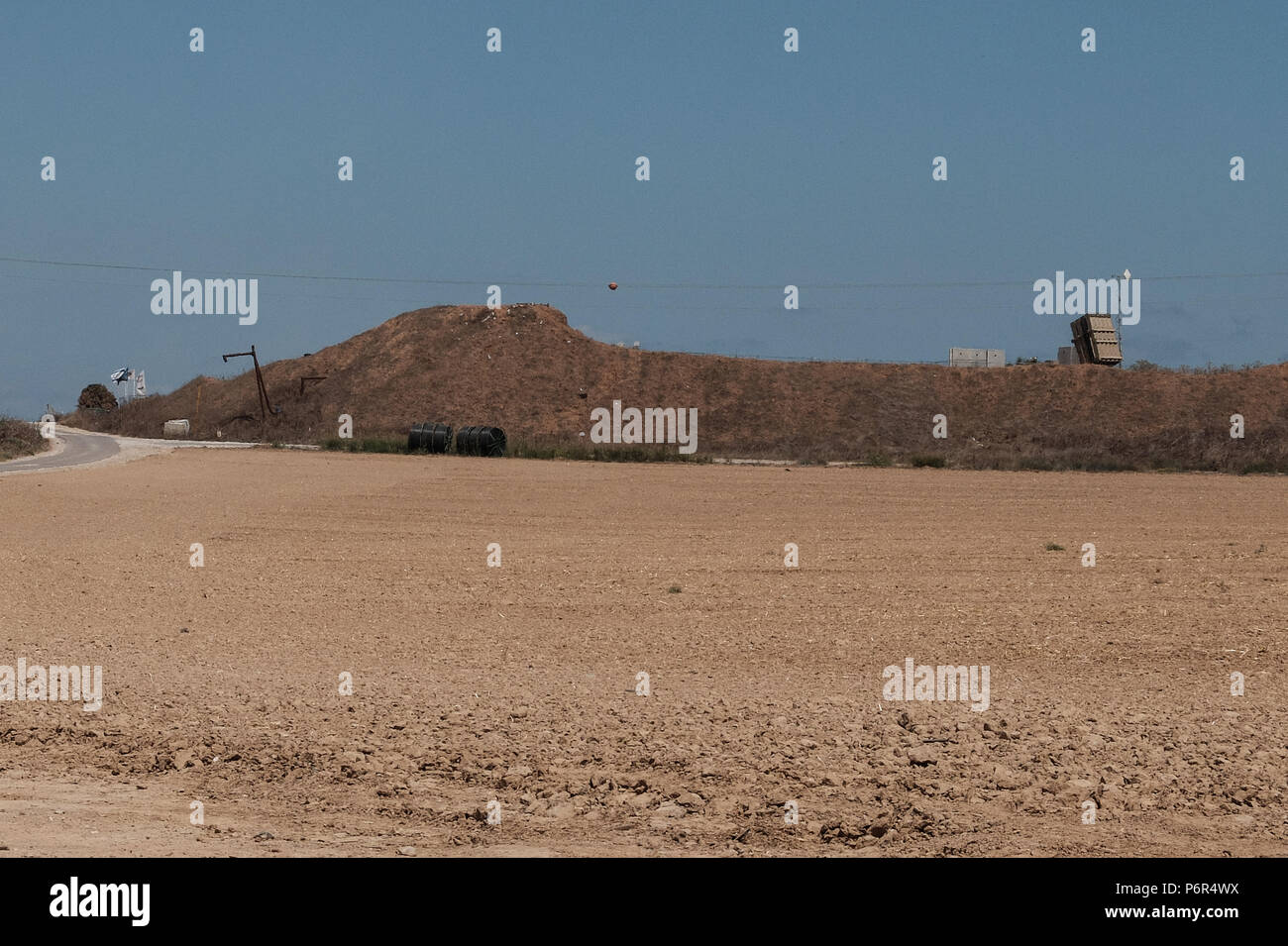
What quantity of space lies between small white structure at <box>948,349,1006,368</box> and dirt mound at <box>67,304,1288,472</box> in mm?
5759

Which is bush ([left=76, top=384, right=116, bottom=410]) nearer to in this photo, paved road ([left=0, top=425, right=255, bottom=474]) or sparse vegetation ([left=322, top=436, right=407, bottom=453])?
paved road ([left=0, top=425, right=255, bottom=474])

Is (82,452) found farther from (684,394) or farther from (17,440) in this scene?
(684,394)

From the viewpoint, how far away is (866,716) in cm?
945

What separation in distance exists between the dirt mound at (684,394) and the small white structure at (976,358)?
5759mm

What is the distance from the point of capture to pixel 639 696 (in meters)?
10.2

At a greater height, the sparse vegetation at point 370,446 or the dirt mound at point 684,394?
the dirt mound at point 684,394

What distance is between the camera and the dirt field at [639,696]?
7.37 m

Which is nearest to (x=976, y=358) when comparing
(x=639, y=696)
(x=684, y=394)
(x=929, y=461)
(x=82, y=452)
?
(x=684, y=394)

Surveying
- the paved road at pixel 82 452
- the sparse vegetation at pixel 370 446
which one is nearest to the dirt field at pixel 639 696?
the paved road at pixel 82 452

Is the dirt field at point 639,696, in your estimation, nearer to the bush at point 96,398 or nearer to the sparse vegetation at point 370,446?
the sparse vegetation at point 370,446
